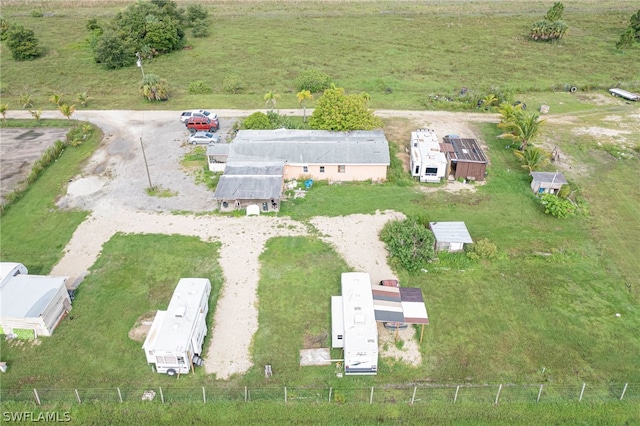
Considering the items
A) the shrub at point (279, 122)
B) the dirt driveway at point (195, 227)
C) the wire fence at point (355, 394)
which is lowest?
the wire fence at point (355, 394)

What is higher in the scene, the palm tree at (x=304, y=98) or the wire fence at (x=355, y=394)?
the palm tree at (x=304, y=98)

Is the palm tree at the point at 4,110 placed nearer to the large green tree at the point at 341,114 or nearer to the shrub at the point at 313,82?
the shrub at the point at 313,82

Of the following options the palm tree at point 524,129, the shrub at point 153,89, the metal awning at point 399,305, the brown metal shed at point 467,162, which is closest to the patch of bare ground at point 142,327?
the metal awning at point 399,305

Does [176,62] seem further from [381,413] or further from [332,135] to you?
[381,413]

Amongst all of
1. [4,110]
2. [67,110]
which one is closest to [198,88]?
[67,110]

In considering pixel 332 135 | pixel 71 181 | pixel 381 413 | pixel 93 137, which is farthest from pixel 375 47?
pixel 381 413

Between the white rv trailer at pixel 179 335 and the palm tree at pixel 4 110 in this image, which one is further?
the palm tree at pixel 4 110

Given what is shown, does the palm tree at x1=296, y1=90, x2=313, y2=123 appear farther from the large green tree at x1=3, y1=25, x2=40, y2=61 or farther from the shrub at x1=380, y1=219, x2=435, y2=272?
the large green tree at x1=3, y1=25, x2=40, y2=61
